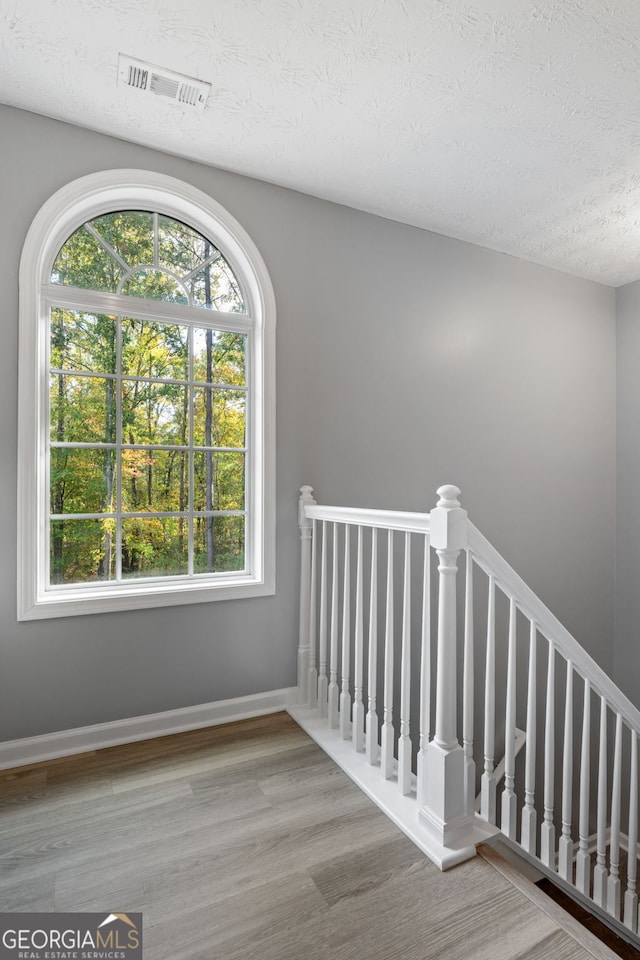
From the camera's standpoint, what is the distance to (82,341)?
2.20 metres

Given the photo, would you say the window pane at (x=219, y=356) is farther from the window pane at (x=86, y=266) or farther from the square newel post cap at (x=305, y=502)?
the square newel post cap at (x=305, y=502)

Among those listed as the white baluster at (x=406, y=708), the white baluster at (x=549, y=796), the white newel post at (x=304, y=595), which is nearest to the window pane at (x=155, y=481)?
the white newel post at (x=304, y=595)

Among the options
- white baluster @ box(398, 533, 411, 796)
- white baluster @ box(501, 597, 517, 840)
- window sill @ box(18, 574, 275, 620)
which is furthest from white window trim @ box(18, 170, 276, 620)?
white baluster @ box(501, 597, 517, 840)

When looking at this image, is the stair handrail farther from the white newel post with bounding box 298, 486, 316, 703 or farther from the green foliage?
the green foliage

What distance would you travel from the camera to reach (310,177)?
246 cm

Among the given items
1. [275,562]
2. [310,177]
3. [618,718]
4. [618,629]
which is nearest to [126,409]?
[275,562]

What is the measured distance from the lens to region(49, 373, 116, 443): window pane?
84.4 inches

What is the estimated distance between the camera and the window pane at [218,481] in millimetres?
2439

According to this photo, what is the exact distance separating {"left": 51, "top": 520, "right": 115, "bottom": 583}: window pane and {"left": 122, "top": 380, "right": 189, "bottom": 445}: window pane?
1.39ft

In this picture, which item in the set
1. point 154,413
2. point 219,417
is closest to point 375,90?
point 219,417

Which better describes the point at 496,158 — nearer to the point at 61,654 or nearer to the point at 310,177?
the point at 310,177

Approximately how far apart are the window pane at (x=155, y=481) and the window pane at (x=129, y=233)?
89 centimetres

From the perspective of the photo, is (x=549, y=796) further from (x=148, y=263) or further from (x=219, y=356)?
(x=148, y=263)

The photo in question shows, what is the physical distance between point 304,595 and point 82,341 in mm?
1554
